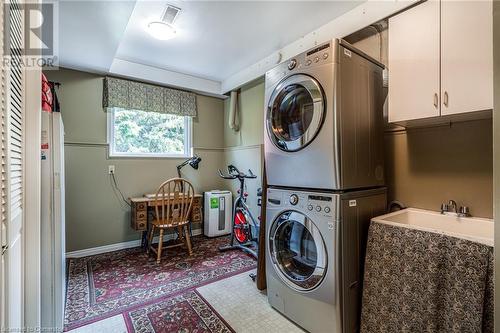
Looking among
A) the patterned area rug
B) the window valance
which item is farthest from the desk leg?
the window valance

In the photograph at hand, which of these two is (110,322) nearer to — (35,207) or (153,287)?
(153,287)

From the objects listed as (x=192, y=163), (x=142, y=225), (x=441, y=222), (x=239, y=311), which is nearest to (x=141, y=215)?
(x=142, y=225)

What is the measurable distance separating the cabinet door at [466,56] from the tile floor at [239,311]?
1767 millimetres

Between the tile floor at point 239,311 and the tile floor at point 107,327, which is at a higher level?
the tile floor at point 107,327

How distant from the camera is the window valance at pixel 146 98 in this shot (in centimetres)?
317

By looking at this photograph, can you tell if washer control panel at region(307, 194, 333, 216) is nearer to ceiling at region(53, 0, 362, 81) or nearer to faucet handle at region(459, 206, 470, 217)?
faucet handle at region(459, 206, 470, 217)

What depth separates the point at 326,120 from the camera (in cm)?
149

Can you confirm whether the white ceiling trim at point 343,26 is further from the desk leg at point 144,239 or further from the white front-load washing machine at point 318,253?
the desk leg at point 144,239

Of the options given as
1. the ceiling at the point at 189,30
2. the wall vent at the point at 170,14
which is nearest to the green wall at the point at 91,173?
the ceiling at the point at 189,30

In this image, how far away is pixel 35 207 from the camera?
1148mm

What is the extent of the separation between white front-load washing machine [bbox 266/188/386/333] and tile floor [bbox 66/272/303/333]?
93mm

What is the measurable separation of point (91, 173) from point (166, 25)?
2.08 meters

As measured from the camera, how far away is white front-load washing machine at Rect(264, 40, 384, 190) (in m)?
1.47

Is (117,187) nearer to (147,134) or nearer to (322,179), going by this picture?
(147,134)
